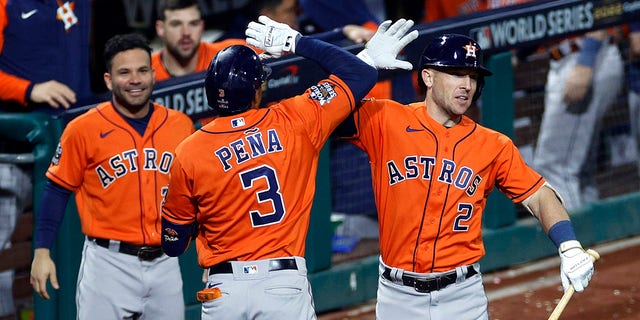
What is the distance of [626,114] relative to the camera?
8.58 meters

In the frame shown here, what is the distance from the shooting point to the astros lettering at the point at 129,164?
18.0ft

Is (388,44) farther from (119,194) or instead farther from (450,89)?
(119,194)

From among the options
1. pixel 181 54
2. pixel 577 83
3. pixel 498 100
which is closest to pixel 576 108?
pixel 577 83

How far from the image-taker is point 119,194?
18.1 ft

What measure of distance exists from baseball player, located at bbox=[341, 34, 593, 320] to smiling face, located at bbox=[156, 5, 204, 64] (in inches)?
86.7

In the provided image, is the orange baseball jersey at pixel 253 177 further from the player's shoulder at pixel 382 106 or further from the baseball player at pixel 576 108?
the baseball player at pixel 576 108

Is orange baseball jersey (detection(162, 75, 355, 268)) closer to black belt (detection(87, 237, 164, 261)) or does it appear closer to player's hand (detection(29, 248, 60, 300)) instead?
black belt (detection(87, 237, 164, 261))

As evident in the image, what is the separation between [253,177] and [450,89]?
0.92 m

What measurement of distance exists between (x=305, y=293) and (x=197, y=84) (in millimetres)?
2010

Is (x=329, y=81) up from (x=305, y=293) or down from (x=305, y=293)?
up

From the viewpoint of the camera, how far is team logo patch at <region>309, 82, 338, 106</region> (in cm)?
482

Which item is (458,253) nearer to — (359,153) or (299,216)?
(299,216)

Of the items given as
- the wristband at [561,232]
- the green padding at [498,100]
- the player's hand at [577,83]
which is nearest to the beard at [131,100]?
the wristband at [561,232]

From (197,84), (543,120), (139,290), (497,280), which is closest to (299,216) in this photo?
(139,290)
